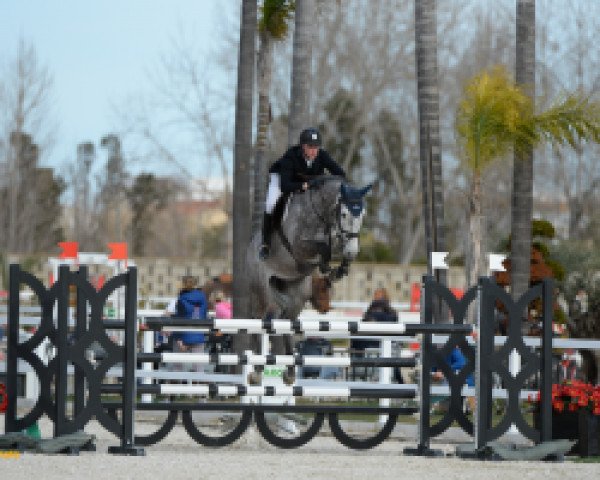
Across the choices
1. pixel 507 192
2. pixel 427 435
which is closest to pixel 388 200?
pixel 507 192

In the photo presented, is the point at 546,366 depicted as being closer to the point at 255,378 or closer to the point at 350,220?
the point at 350,220

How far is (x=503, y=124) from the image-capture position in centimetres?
1600

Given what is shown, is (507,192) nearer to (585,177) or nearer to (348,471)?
(585,177)

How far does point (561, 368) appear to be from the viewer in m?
17.8

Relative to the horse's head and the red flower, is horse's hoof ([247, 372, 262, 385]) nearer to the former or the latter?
the horse's head

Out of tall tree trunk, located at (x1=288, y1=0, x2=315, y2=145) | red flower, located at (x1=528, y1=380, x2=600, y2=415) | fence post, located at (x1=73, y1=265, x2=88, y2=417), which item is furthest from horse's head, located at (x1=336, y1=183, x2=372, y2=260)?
tall tree trunk, located at (x1=288, y1=0, x2=315, y2=145)

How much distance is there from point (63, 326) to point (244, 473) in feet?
6.72

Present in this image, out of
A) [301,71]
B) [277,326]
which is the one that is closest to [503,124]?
[301,71]

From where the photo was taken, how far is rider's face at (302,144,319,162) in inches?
441

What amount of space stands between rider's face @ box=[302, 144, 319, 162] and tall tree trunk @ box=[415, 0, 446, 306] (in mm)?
5718

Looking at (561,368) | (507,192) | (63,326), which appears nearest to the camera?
(63,326)

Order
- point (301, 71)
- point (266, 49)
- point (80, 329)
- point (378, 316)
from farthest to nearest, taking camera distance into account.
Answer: point (378, 316) < point (266, 49) < point (301, 71) < point (80, 329)

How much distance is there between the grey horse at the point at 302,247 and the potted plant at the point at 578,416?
2347 mm

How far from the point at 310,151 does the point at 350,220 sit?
1165 mm
